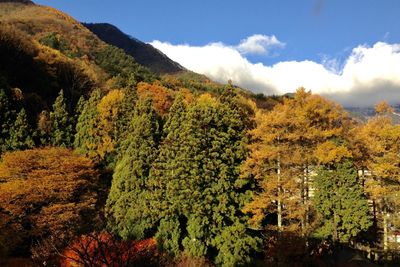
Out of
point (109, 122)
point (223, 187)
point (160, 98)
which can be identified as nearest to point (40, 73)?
point (160, 98)

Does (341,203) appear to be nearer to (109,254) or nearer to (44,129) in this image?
(44,129)

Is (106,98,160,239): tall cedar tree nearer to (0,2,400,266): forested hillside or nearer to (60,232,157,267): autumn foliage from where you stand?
(0,2,400,266): forested hillside

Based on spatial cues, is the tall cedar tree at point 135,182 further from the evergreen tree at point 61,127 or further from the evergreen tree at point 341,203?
the evergreen tree at point 341,203

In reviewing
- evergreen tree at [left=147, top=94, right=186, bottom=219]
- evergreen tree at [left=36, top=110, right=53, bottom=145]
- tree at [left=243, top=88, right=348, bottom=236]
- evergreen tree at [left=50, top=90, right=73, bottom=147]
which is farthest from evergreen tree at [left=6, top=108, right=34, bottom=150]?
tree at [left=243, top=88, right=348, bottom=236]

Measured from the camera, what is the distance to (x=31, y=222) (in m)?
30.1

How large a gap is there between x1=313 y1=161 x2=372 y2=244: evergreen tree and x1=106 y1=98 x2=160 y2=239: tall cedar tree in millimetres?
13388

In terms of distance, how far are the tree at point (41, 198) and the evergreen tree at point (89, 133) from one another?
5515 mm

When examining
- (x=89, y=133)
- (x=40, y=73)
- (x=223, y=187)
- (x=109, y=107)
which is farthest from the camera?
(x=40, y=73)

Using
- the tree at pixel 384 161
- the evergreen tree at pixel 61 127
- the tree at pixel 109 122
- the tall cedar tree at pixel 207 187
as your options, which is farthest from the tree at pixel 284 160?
the evergreen tree at pixel 61 127

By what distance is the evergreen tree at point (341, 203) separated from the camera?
106 ft

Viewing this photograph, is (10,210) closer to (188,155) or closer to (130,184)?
(130,184)

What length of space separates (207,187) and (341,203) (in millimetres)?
11119

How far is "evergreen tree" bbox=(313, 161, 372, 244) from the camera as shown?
32.3 metres

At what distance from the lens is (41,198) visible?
100 ft
